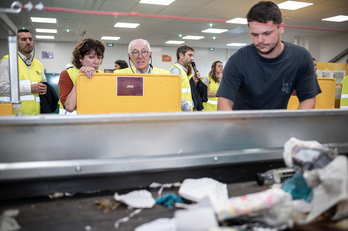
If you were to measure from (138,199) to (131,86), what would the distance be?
1.28 m

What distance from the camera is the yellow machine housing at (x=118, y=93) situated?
222 centimetres

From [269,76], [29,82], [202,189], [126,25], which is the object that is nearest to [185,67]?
[29,82]

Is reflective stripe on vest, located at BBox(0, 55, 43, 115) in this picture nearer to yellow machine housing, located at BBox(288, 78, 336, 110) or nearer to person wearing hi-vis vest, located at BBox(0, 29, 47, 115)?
person wearing hi-vis vest, located at BBox(0, 29, 47, 115)

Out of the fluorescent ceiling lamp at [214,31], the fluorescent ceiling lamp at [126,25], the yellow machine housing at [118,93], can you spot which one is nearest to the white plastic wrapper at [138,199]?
the yellow machine housing at [118,93]

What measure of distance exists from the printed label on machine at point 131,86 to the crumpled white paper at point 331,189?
158 cm

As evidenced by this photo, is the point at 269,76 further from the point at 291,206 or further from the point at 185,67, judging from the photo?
the point at 185,67

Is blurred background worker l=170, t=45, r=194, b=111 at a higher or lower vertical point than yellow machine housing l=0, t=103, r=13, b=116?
higher

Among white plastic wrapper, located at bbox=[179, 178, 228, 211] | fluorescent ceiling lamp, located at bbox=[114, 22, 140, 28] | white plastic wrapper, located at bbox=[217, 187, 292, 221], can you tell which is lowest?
white plastic wrapper, located at bbox=[179, 178, 228, 211]

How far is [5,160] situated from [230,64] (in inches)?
57.8

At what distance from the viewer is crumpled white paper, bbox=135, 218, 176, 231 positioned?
0.91m

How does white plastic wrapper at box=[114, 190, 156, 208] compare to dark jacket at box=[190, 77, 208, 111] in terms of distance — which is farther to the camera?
dark jacket at box=[190, 77, 208, 111]

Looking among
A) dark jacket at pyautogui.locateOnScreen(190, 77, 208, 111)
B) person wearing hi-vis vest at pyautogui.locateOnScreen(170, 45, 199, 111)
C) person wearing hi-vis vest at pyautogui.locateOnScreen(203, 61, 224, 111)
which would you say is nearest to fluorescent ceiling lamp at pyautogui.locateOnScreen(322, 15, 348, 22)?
person wearing hi-vis vest at pyautogui.locateOnScreen(203, 61, 224, 111)

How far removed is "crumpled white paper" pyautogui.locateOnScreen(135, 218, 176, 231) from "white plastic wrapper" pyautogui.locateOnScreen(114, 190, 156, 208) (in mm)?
145

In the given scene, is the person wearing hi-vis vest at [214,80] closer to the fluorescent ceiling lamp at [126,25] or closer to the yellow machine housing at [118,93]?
the yellow machine housing at [118,93]
